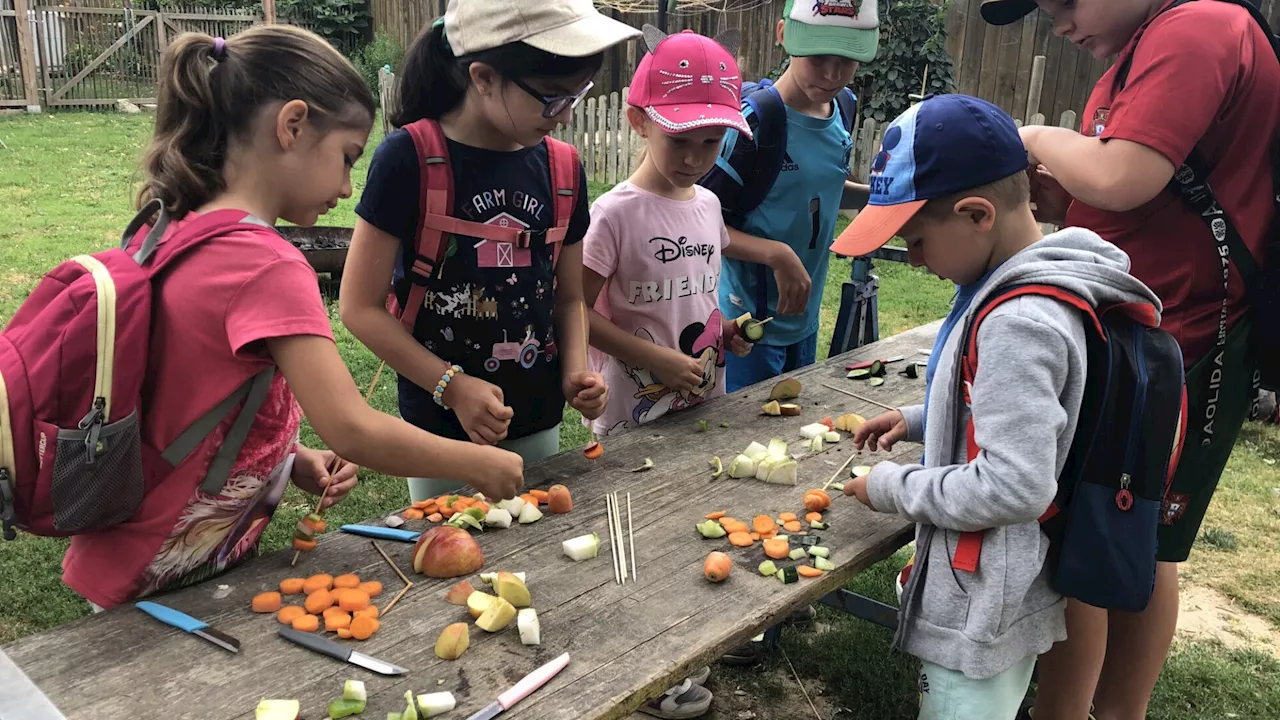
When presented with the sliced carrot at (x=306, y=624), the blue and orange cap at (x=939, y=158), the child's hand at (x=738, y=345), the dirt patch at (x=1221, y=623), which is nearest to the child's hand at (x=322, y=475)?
the sliced carrot at (x=306, y=624)

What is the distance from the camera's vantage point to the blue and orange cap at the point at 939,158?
193 cm

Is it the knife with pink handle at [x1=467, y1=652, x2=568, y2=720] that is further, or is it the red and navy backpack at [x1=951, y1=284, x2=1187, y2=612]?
the red and navy backpack at [x1=951, y1=284, x2=1187, y2=612]

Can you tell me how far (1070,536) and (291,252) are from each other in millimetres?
1689

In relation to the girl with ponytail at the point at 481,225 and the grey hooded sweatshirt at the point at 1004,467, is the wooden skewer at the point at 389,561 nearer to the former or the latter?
the girl with ponytail at the point at 481,225

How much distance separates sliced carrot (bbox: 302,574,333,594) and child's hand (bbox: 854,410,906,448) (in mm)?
1427

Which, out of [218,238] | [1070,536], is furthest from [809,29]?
[218,238]

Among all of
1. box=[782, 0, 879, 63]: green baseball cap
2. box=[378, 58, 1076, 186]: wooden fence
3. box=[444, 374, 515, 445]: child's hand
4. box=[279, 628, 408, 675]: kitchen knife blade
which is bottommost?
box=[378, 58, 1076, 186]: wooden fence

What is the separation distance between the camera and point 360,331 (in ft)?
8.21

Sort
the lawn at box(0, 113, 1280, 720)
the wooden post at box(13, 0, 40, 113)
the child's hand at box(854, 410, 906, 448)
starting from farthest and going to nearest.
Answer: the wooden post at box(13, 0, 40, 113) → the lawn at box(0, 113, 1280, 720) → the child's hand at box(854, 410, 906, 448)

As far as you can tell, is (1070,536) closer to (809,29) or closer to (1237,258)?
(1237,258)

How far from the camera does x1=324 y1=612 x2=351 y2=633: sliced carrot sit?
6.01ft

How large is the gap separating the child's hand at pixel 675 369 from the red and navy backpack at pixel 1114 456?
3.97ft

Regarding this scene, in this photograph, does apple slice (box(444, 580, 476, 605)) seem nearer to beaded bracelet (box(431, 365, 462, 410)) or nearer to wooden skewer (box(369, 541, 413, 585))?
wooden skewer (box(369, 541, 413, 585))

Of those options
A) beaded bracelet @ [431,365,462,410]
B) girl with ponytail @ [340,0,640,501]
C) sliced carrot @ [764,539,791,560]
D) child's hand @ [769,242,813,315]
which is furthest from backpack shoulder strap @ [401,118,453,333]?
child's hand @ [769,242,813,315]
